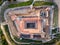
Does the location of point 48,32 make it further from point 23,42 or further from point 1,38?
point 1,38

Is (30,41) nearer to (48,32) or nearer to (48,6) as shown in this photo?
(48,32)

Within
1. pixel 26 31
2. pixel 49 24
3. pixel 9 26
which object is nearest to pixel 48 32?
pixel 49 24

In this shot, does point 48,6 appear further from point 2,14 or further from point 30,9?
point 2,14

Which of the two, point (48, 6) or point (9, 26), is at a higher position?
point (48, 6)

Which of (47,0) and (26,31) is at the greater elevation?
(47,0)

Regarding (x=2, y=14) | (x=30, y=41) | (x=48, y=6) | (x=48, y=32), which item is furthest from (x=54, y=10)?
(x=2, y=14)

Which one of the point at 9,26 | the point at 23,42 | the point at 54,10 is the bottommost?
the point at 23,42

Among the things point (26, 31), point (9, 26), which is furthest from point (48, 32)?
point (9, 26)
